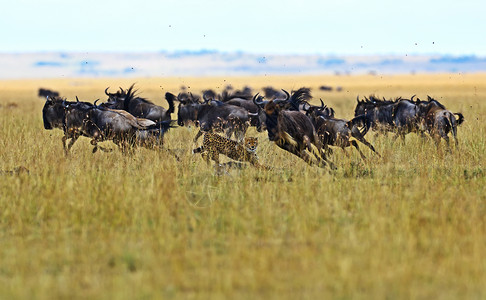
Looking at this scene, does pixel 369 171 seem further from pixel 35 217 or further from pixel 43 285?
pixel 43 285

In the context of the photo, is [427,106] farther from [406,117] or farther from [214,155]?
[214,155]

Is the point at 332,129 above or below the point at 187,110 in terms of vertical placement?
below

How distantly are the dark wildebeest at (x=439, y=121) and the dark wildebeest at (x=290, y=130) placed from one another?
3.01 metres

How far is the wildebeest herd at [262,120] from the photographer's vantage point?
39.3ft

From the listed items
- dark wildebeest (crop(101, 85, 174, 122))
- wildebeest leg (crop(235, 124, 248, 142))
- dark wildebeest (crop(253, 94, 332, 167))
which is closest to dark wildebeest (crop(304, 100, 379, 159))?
dark wildebeest (crop(253, 94, 332, 167))

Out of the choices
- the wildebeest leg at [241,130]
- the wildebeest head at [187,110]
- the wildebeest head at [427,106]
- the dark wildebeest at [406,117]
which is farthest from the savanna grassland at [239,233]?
the wildebeest head at [187,110]

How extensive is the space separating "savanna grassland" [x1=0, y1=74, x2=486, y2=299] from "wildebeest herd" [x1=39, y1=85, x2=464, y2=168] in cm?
95

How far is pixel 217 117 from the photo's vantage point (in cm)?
1524

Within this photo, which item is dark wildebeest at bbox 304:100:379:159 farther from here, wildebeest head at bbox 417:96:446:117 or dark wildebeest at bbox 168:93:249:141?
dark wildebeest at bbox 168:93:249:141

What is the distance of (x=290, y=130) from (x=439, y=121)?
12.5 ft

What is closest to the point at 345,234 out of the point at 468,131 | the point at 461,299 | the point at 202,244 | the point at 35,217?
the point at 202,244

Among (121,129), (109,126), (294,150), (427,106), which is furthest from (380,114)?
(109,126)

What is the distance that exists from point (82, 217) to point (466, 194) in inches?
191

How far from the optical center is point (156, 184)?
9.36 meters
